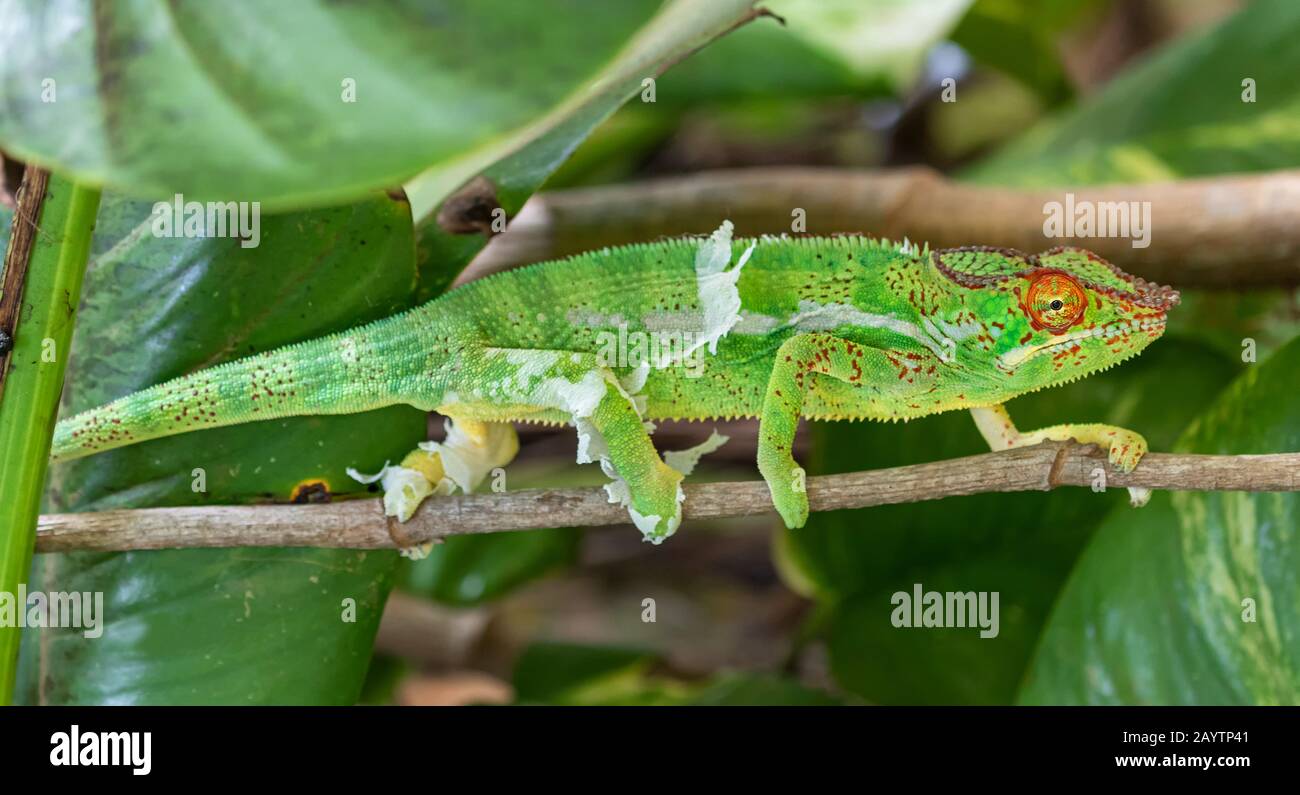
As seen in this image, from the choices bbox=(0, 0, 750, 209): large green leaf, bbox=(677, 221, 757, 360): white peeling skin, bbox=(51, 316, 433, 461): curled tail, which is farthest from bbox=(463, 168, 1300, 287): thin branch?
bbox=(0, 0, 750, 209): large green leaf

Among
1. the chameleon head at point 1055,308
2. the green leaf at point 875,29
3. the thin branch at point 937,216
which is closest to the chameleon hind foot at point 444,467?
the thin branch at point 937,216

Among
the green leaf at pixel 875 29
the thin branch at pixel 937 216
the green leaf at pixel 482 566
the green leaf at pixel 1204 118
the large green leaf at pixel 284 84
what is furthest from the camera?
the green leaf at pixel 482 566

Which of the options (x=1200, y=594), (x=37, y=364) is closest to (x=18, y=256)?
(x=37, y=364)

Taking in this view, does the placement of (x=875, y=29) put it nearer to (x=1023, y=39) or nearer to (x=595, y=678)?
(x=1023, y=39)

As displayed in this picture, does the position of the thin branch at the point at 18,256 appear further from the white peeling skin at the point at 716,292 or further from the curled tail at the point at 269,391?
the white peeling skin at the point at 716,292

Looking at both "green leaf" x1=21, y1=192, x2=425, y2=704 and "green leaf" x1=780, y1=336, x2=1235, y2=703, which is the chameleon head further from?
"green leaf" x1=21, y1=192, x2=425, y2=704

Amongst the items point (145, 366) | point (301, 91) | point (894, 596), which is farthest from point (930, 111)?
point (301, 91)
